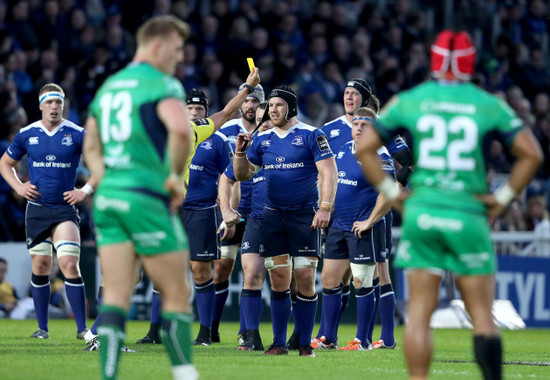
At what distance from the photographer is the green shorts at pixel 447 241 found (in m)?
6.22

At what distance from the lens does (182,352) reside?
653cm

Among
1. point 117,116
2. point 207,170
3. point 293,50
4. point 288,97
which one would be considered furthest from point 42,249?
point 293,50

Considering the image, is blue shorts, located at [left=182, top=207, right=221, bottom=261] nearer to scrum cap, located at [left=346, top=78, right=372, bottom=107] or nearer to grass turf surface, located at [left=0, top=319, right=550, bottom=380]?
grass turf surface, located at [left=0, top=319, right=550, bottom=380]

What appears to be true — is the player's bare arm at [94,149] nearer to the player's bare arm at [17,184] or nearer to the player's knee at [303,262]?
the player's knee at [303,262]

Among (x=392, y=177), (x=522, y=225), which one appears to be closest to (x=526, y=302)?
(x=522, y=225)

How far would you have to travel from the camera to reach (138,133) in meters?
6.46

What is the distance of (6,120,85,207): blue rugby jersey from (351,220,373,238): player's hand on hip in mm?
3236

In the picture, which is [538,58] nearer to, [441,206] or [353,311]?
[353,311]

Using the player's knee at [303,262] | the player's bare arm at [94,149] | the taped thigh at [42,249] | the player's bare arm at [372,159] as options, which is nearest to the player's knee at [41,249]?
the taped thigh at [42,249]

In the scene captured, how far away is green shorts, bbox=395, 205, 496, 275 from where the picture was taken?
6223mm

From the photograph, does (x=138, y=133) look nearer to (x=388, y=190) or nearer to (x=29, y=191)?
(x=388, y=190)

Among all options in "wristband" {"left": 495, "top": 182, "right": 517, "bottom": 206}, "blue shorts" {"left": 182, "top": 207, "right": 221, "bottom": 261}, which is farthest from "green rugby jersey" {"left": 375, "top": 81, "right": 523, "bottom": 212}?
"blue shorts" {"left": 182, "top": 207, "right": 221, "bottom": 261}

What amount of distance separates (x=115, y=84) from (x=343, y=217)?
5540mm

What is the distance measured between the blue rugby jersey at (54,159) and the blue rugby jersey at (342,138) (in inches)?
115
